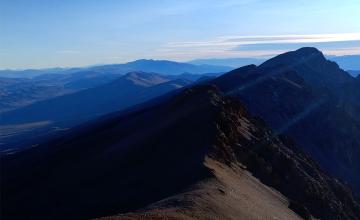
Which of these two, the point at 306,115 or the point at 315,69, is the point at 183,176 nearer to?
the point at 306,115

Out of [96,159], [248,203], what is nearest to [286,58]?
[96,159]

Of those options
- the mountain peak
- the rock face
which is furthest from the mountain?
the mountain peak

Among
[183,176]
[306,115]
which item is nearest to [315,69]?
[306,115]

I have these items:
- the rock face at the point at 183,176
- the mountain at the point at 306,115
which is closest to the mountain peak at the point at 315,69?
the mountain at the point at 306,115

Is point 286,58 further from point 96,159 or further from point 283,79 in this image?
point 96,159

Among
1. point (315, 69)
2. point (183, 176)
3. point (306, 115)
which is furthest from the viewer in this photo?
point (315, 69)

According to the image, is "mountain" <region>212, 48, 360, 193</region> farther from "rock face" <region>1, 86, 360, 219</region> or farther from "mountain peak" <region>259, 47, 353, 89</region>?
"mountain peak" <region>259, 47, 353, 89</region>

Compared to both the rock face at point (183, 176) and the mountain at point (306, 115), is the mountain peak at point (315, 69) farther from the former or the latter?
the rock face at point (183, 176)

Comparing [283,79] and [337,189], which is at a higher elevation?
[283,79]
